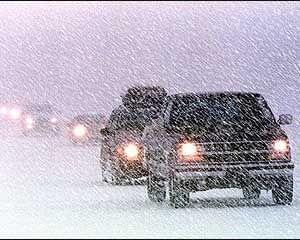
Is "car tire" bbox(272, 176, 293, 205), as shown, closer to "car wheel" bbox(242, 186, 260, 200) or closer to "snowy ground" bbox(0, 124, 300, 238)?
"snowy ground" bbox(0, 124, 300, 238)

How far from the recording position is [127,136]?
63.0 feet

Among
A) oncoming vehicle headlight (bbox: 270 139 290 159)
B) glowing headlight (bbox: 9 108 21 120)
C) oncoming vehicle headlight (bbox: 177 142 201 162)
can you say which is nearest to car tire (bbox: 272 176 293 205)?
oncoming vehicle headlight (bbox: 270 139 290 159)

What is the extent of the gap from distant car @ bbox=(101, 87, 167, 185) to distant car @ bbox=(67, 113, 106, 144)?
15.9m

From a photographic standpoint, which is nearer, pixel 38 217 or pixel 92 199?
pixel 38 217

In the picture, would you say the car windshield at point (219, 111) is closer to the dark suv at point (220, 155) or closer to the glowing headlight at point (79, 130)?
the dark suv at point (220, 155)

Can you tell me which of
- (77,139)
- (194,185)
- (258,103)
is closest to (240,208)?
(194,185)

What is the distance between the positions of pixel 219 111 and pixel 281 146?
1669mm

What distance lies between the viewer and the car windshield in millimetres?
15336

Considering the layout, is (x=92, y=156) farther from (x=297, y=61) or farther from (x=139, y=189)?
(x=297, y=61)

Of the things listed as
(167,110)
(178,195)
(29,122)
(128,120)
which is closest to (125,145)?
(128,120)

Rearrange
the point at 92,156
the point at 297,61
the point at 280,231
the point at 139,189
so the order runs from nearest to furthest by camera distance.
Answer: the point at 280,231 < the point at 139,189 < the point at 92,156 < the point at 297,61

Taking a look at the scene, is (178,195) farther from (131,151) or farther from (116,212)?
(131,151)

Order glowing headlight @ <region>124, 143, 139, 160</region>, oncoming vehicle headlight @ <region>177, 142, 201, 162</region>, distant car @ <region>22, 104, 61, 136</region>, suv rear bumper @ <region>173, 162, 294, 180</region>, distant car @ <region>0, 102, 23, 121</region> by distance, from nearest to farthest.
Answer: suv rear bumper @ <region>173, 162, 294, 180</region>
oncoming vehicle headlight @ <region>177, 142, 201, 162</region>
glowing headlight @ <region>124, 143, 139, 160</region>
distant car @ <region>22, 104, 61, 136</region>
distant car @ <region>0, 102, 23, 121</region>

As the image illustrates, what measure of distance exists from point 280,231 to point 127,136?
825 cm
